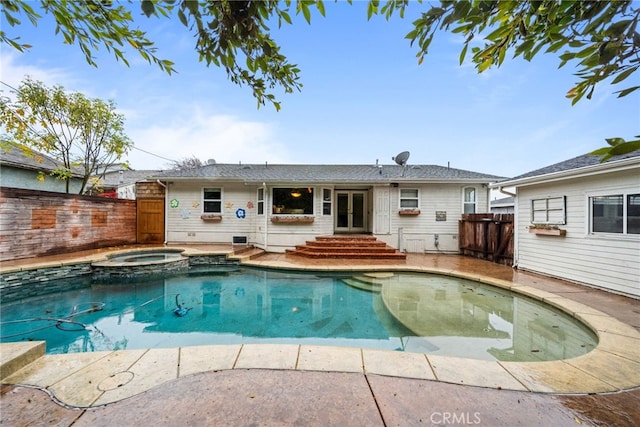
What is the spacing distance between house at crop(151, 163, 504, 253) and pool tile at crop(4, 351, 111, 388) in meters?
7.22

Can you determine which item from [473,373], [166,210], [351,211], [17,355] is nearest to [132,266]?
[166,210]

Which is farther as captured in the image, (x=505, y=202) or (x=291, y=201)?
(x=505, y=202)

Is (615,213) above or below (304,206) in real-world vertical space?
below

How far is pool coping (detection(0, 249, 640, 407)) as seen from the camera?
2.12 m

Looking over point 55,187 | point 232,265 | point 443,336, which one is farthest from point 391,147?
point 55,187

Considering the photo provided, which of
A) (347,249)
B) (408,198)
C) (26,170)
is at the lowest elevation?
(347,249)

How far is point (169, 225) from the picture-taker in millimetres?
10508

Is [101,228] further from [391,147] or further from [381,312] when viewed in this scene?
[391,147]

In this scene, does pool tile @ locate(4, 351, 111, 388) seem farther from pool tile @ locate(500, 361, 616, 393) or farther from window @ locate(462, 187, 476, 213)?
window @ locate(462, 187, 476, 213)

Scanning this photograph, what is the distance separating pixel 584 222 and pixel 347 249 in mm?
6057

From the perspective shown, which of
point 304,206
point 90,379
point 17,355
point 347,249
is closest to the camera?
point 90,379

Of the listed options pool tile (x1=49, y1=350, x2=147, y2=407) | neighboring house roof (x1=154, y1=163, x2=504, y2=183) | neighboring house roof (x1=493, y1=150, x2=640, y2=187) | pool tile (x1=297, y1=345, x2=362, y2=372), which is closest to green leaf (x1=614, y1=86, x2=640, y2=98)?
pool tile (x1=297, y1=345, x2=362, y2=372)

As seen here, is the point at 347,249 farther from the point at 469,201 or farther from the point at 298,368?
the point at 298,368

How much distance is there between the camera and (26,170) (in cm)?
996
